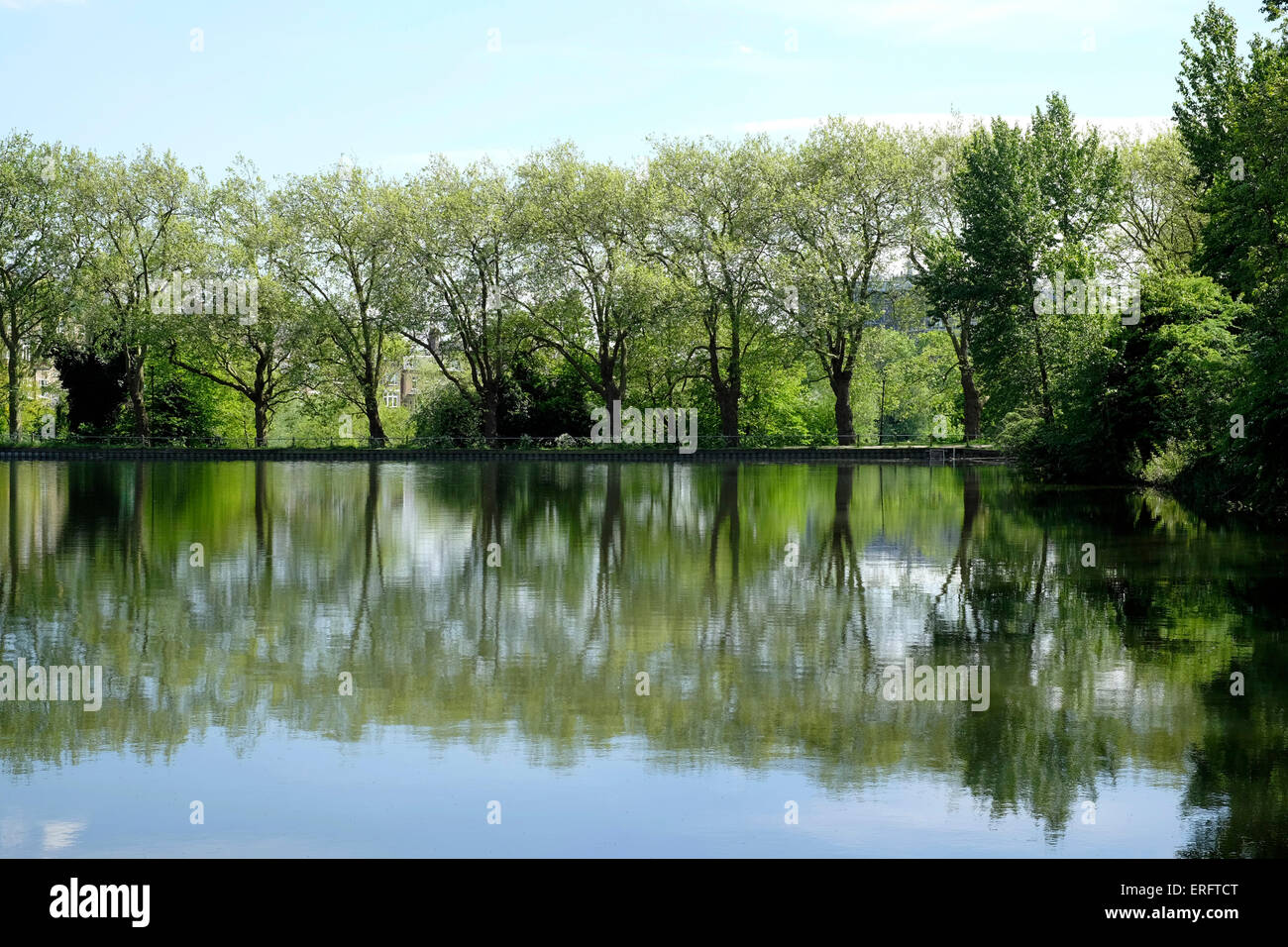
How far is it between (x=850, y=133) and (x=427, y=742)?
58165 millimetres

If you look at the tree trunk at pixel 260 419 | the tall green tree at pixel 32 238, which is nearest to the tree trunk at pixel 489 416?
the tree trunk at pixel 260 419

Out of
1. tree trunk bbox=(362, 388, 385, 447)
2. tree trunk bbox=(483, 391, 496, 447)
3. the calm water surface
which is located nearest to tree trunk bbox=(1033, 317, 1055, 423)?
the calm water surface

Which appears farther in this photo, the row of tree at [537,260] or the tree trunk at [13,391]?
the tree trunk at [13,391]

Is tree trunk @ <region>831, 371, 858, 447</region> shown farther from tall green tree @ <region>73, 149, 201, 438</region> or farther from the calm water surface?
the calm water surface

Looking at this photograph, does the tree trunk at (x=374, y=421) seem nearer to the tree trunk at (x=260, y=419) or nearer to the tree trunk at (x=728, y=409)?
the tree trunk at (x=260, y=419)

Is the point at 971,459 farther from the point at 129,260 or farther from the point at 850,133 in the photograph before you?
the point at 129,260

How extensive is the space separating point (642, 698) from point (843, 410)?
57851 mm

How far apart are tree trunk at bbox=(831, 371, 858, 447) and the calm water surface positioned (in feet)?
143

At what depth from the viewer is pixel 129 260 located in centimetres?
6844

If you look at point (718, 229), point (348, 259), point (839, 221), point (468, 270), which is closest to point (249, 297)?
point (348, 259)

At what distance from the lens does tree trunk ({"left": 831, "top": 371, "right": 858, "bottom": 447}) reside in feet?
215

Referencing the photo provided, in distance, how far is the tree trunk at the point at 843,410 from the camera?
2579 inches

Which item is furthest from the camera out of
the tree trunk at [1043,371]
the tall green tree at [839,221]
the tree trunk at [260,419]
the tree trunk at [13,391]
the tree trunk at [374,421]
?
the tree trunk at [260,419]

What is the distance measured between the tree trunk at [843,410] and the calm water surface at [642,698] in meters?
43.5
